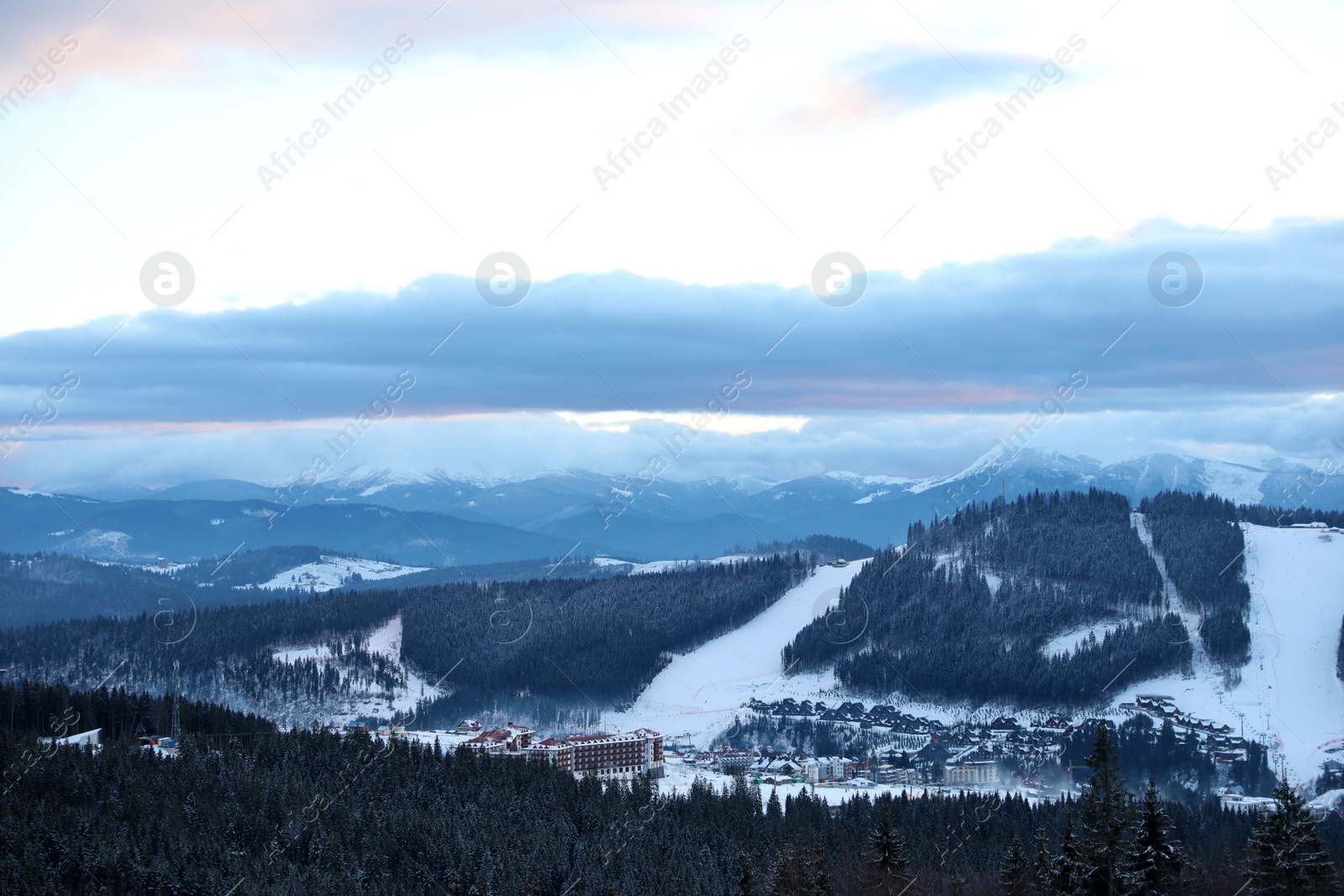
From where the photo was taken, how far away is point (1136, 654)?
176 metres

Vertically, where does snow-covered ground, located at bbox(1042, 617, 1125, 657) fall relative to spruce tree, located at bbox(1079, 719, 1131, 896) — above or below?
above

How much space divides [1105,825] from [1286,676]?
140409 mm

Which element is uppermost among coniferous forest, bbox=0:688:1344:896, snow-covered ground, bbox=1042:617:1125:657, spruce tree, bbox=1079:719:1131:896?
snow-covered ground, bbox=1042:617:1125:657

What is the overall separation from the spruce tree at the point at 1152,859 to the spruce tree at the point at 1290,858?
2518 millimetres

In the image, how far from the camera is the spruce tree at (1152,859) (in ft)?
142

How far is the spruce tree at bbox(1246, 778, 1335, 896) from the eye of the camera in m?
42.8

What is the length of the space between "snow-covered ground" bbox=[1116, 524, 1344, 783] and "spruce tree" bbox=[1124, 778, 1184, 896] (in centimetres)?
10155

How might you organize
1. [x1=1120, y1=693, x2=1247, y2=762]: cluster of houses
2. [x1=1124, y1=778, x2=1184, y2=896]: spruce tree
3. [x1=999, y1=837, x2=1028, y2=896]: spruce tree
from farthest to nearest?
[x1=1120, y1=693, x2=1247, y2=762]: cluster of houses → [x1=999, y1=837, x2=1028, y2=896]: spruce tree → [x1=1124, y1=778, x2=1184, y2=896]: spruce tree

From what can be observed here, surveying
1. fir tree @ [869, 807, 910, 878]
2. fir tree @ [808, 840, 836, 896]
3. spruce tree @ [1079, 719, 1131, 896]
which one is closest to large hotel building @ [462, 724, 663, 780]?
fir tree @ [869, 807, 910, 878]

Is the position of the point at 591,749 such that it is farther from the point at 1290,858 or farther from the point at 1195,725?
the point at 1290,858

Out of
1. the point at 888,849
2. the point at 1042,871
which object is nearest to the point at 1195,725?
the point at 1042,871

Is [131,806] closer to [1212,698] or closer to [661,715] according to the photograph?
[661,715]

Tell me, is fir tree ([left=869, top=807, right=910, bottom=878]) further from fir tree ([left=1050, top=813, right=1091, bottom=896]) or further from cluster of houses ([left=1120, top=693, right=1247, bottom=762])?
cluster of houses ([left=1120, top=693, right=1247, bottom=762])

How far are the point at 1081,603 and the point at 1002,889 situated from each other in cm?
13996
